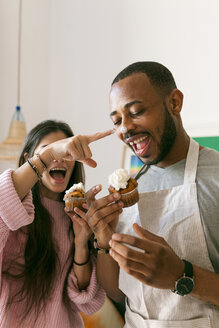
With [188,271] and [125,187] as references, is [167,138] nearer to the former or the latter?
[125,187]

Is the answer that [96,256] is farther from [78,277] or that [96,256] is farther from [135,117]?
[135,117]

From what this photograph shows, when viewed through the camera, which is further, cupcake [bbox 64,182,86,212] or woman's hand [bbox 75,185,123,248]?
cupcake [bbox 64,182,86,212]

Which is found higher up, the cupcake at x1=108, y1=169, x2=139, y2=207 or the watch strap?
the cupcake at x1=108, y1=169, x2=139, y2=207

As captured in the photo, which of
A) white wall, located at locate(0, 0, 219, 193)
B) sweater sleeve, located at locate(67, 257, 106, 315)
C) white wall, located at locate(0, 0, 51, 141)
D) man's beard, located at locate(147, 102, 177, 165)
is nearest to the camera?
man's beard, located at locate(147, 102, 177, 165)

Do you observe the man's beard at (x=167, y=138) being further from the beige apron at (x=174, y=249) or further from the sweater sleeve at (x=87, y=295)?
the sweater sleeve at (x=87, y=295)

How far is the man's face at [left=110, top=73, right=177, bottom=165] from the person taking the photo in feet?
4.14

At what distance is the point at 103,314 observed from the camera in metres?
1.81

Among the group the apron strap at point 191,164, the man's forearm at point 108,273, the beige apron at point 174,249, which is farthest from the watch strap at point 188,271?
A: the man's forearm at point 108,273

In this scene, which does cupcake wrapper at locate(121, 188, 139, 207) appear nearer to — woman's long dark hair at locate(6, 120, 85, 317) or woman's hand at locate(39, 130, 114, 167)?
woman's hand at locate(39, 130, 114, 167)

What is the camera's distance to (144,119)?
49.6 inches

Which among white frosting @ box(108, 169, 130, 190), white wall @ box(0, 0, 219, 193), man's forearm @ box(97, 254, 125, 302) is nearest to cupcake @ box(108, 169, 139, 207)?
white frosting @ box(108, 169, 130, 190)

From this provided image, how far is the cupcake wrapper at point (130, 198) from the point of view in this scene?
1.30 m

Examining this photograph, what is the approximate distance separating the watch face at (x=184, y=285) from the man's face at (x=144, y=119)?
1.41ft

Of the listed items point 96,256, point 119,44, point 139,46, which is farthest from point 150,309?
point 119,44
